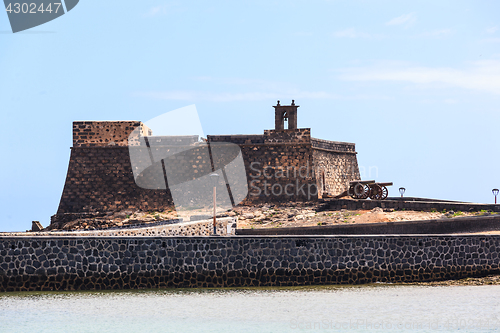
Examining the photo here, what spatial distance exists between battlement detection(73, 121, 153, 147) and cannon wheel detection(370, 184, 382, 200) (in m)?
10.6

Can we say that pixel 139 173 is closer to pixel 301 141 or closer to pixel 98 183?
pixel 98 183

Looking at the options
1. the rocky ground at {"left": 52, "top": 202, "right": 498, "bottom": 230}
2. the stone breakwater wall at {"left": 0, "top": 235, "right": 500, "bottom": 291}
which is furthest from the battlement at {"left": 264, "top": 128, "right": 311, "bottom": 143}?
the stone breakwater wall at {"left": 0, "top": 235, "right": 500, "bottom": 291}

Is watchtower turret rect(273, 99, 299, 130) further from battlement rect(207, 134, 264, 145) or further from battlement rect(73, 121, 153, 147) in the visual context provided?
battlement rect(73, 121, 153, 147)

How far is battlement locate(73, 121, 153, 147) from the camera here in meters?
27.4

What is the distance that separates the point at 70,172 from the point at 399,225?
15.4m

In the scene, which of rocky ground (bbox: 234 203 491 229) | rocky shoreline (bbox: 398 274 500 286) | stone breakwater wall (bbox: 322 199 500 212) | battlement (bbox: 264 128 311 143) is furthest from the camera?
battlement (bbox: 264 128 311 143)

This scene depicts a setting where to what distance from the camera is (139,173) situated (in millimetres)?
27469

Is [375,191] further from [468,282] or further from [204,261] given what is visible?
[204,261]

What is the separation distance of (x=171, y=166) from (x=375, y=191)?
9122mm

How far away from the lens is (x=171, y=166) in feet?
90.6

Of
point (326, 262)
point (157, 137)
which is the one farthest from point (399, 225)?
point (157, 137)

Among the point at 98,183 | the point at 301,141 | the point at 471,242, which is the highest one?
the point at 301,141

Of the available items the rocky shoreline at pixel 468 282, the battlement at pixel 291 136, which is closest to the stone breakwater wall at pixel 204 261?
the rocky shoreline at pixel 468 282

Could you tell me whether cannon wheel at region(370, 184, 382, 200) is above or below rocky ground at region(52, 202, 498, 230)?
above
